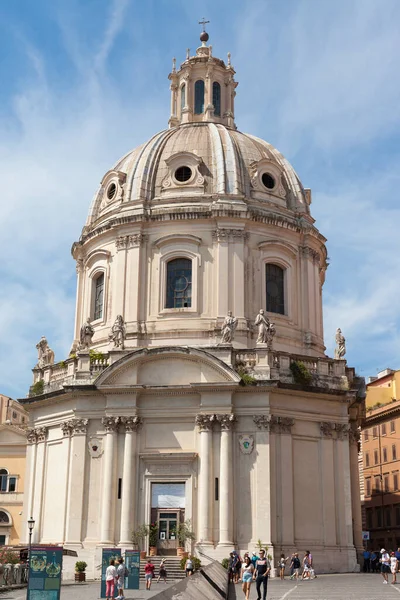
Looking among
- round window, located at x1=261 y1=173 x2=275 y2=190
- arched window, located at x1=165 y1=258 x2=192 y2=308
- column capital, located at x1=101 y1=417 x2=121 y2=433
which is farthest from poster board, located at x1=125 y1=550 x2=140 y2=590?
round window, located at x1=261 y1=173 x2=275 y2=190

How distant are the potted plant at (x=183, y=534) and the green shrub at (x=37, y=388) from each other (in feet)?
39.5

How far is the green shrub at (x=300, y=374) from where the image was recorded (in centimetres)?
4466

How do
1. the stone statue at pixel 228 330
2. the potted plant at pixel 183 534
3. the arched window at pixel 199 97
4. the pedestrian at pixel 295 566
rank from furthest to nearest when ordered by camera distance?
the arched window at pixel 199 97 → the stone statue at pixel 228 330 → the potted plant at pixel 183 534 → the pedestrian at pixel 295 566

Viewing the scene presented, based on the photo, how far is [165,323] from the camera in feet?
156

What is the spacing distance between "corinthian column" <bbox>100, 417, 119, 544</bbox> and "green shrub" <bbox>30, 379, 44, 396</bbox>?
19.9 ft

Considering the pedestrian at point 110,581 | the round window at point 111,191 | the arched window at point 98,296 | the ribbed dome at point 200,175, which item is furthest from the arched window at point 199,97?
the pedestrian at point 110,581

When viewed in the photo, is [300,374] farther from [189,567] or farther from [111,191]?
[111,191]

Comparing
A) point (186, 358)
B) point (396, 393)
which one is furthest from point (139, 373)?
point (396, 393)

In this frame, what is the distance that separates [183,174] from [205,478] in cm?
1886

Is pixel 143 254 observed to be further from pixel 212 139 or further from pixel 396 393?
pixel 396 393

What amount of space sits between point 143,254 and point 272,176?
964cm

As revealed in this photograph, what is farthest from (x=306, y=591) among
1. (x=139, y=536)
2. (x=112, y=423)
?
(x=112, y=423)

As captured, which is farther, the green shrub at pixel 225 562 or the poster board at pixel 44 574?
the green shrub at pixel 225 562

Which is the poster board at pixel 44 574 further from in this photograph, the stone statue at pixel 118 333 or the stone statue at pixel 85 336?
the stone statue at pixel 85 336
